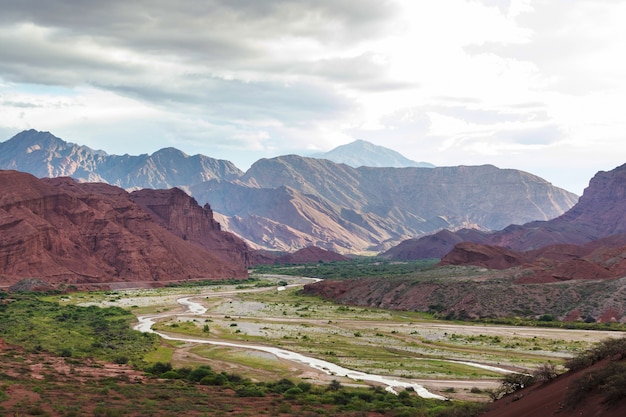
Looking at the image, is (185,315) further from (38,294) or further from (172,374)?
(172,374)

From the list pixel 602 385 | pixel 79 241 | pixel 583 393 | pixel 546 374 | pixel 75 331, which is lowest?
pixel 75 331

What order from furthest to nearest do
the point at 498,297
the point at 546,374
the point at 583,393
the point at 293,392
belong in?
the point at 498,297 < the point at 293,392 < the point at 546,374 < the point at 583,393

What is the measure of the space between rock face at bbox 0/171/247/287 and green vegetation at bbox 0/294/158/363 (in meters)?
40.2

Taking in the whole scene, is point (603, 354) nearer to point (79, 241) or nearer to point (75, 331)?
point (75, 331)

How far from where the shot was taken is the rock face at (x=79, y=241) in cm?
13825

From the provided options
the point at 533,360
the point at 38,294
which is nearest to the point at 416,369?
the point at 533,360

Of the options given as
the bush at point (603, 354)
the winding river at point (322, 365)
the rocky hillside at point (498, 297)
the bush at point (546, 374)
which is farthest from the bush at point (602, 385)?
the rocky hillside at point (498, 297)

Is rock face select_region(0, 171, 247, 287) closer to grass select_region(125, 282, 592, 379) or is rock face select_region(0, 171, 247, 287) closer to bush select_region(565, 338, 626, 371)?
grass select_region(125, 282, 592, 379)

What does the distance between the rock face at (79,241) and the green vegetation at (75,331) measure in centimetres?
4025

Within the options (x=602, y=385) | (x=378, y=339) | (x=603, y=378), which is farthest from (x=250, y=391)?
(x=378, y=339)

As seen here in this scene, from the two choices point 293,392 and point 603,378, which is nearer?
point 603,378

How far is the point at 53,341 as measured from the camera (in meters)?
63.1

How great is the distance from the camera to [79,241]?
156625mm

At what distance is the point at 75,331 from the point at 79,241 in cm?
9055
